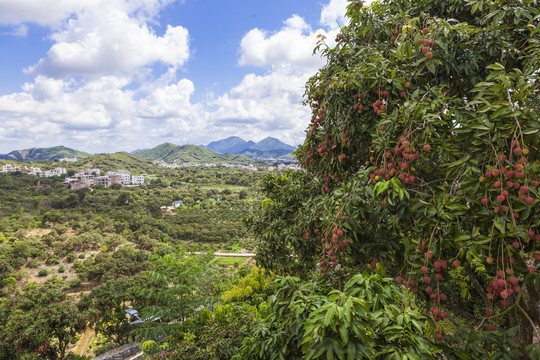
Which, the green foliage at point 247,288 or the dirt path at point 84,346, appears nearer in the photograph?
the green foliage at point 247,288

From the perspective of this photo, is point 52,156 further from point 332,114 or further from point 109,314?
point 332,114

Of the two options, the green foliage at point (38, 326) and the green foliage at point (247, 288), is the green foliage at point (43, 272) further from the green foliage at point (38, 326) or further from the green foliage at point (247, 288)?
the green foliage at point (247, 288)

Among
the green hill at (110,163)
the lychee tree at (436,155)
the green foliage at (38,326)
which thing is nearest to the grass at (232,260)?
the green foliage at (38,326)

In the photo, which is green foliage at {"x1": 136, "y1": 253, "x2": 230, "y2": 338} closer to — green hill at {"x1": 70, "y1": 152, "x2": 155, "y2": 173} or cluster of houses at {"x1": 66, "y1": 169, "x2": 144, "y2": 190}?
cluster of houses at {"x1": 66, "y1": 169, "x2": 144, "y2": 190}

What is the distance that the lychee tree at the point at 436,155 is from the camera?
5.34 ft

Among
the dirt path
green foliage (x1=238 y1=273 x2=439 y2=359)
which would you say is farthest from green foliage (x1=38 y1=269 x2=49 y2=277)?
green foliage (x1=238 y1=273 x2=439 y2=359)

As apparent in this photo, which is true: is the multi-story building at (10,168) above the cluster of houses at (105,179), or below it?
above

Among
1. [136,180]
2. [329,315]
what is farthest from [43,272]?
[136,180]

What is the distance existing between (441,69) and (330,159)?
1380mm

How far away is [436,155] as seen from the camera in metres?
2.48

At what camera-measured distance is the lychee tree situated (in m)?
1.63

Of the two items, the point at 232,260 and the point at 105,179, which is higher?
the point at 105,179

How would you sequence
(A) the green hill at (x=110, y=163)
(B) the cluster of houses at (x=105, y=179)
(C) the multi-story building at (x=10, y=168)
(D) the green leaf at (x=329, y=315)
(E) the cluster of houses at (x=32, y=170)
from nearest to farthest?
(D) the green leaf at (x=329, y=315) < (B) the cluster of houses at (x=105, y=179) < (C) the multi-story building at (x=10, y=168) < (E) the cluster of houses at (x=32, y=170) < (A) the green hill at (x=110, y=163)

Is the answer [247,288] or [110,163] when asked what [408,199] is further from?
[110,163]
